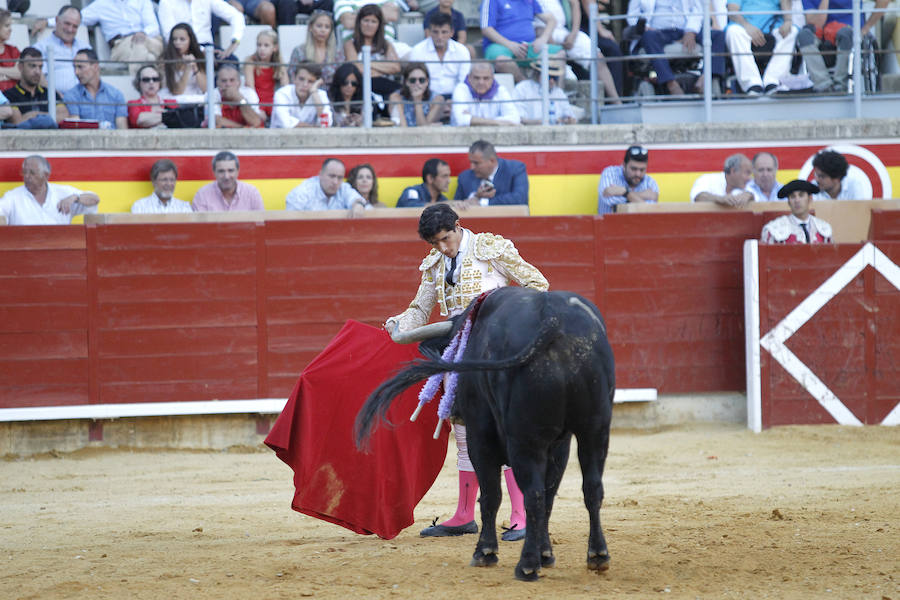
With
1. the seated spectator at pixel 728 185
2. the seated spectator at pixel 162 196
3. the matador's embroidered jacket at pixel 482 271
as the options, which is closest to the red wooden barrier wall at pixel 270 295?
the seated spectator at pixel 728 185

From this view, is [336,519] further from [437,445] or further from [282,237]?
[282,237]

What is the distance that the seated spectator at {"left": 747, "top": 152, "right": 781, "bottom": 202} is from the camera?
827 centimetres

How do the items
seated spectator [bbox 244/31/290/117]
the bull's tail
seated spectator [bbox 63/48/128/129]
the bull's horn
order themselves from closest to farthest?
the bull's tail → the bull's horn → seated spectator [bbox 63/48/128/129] → seated spectator [bbox 244/31/290/117]

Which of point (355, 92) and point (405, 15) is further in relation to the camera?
point (405, 15)

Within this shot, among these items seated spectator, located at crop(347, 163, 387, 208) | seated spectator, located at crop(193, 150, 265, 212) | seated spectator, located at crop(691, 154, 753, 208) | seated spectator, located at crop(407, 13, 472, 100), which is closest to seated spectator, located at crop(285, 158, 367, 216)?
seated spectator, located at crop(347, 163, 387, 208)

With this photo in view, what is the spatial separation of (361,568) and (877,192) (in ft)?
20.5

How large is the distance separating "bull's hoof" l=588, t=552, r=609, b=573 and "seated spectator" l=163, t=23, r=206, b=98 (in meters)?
5.83

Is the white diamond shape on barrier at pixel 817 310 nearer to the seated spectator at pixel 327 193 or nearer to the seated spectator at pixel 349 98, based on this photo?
the seated spectator at pixel 327 193

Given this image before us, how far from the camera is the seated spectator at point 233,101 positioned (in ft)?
28.3

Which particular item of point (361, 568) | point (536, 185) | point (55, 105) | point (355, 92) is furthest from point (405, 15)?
point (361, 568)

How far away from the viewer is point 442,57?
9195mm

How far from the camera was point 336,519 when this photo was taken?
471 cm

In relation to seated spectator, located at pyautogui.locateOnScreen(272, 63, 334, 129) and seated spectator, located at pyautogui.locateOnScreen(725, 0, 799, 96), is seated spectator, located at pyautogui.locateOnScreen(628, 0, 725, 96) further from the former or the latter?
seated spectator, located at pyautogui.locateOnScreen(272, 63, 334, 129)

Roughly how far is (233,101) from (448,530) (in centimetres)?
490
